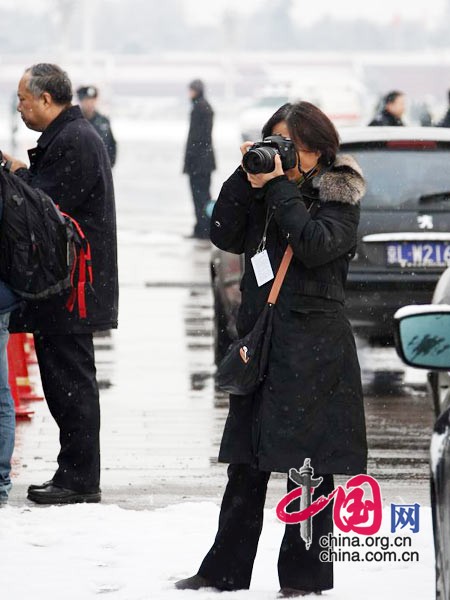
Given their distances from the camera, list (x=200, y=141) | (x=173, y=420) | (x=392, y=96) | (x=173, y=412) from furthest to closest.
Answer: (x=200, y=141), (x=392, y=96), (x=173, y=412), (x=173, y=420)

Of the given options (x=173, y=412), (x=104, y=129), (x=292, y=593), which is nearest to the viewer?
(x=292, y=593)

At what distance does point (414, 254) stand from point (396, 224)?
206 millimetres

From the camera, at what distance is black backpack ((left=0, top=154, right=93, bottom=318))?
6.38 metres

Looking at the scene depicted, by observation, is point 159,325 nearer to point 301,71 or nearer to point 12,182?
point 12,182

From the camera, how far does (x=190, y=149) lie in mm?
19828

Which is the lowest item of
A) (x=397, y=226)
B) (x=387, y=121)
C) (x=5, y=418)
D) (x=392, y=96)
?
(x=5, y=418)

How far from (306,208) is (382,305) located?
175 inches

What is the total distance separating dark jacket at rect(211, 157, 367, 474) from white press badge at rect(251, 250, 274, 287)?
0.08ft

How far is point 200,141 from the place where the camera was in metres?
19.6

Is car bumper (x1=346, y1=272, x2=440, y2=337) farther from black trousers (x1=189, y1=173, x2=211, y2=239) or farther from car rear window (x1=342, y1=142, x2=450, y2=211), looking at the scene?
black trousers (x1=189, y1=173, x2=211, y2=239)

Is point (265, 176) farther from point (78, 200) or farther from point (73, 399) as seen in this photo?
point (73, 399)

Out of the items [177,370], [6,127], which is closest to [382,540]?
[177,370]

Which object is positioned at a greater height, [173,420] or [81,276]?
[81,276]

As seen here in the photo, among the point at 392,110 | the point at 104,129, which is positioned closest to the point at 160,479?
the point at 392,110
